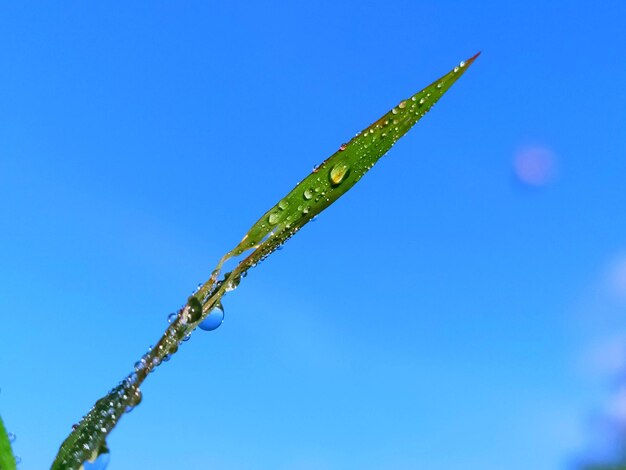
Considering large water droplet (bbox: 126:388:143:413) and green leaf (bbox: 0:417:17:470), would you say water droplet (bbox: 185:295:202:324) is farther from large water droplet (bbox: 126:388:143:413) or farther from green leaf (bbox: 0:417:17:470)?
green leaf (bbox: 0:417:17:470)

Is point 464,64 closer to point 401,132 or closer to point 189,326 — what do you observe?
point 401,132

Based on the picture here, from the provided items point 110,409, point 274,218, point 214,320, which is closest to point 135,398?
point 110,409

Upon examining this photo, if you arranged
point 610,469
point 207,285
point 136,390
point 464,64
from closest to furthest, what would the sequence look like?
point 136,390 → point 207,285 → point 464,64 → point 610,469

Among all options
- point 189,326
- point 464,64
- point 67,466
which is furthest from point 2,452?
point 464,64

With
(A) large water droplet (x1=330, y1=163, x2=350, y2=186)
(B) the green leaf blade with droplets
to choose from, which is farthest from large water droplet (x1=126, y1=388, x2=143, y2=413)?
(A) large water droplet (x1=330, y1=163, x2=350, y2=186)

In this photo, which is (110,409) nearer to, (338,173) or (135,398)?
(135,398)

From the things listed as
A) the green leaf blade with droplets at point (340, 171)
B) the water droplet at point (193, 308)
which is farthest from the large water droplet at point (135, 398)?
the green leaf blade with droplets at point (340, 171)
